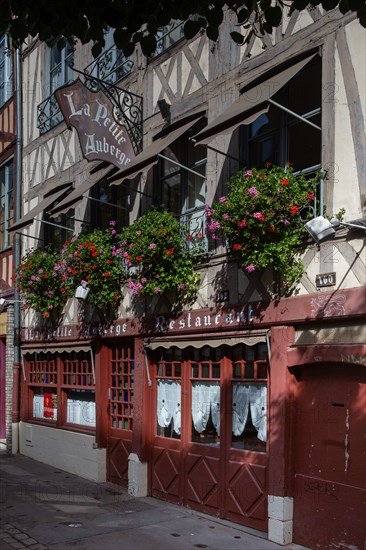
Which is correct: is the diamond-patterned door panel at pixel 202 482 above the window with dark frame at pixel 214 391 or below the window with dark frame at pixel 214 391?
below

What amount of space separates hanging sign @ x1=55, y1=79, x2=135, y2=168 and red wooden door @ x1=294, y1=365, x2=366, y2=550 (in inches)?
180

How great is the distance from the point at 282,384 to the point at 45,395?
24.0ft

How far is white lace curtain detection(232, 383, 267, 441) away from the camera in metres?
7.73

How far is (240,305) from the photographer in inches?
313

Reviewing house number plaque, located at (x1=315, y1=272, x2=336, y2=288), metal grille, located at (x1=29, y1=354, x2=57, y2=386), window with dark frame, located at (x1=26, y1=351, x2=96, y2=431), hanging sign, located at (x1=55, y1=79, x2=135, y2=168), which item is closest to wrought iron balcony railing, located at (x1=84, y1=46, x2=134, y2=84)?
hanging sign, located at (x1=55, y1=79, x2=135, y2=168)

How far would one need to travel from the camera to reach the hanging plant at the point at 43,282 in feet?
39.3

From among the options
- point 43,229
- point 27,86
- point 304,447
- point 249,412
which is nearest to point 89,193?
point 43,229

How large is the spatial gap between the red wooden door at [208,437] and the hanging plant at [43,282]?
3083 millimetres

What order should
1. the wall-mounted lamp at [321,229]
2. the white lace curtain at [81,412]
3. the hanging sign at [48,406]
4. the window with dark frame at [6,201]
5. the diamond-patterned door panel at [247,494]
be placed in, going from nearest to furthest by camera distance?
1. the wall-mounted lamp at [321,229]
2. the diamond-patterned door panel at [247,494]
3. the white lace curtain at [81,412]
4. the hanging sign at [48,406]
5. the window with dark frame at [6,201]

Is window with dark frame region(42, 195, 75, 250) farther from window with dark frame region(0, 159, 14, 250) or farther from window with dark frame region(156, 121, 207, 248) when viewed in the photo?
window with dark frame region(156, 121, 207, 248)

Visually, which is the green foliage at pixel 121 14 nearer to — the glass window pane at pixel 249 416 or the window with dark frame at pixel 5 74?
the glass window pane at pixel 249 416

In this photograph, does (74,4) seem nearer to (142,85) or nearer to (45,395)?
(142,85)

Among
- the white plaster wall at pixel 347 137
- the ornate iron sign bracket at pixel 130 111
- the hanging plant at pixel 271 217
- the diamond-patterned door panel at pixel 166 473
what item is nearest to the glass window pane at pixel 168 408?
the diamond-patterned door panel at pixel 166 473

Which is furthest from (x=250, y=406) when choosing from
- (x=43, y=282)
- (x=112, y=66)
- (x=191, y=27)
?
(x=112, y=66)
